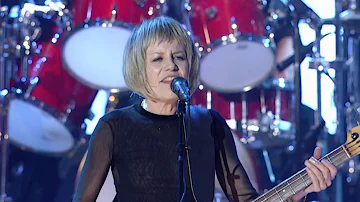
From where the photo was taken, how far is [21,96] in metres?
4.18

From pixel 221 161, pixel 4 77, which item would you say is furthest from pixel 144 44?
pixel 4 77

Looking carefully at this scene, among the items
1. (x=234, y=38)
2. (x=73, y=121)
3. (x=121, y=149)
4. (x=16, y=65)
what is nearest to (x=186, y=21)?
(x=234, y=38)

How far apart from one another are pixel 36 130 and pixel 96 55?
2.38ft

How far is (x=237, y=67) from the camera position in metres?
4.38

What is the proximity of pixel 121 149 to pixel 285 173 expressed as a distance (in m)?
2.87

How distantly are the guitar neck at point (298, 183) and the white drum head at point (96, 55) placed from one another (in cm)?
200

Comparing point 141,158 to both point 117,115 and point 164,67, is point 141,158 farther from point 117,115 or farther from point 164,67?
point 164,67

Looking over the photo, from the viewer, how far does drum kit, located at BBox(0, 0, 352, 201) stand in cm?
413

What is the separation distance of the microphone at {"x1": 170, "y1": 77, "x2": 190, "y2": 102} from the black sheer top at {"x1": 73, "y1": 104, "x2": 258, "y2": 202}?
21 cm

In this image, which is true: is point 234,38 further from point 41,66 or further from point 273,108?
Result: point 41,66

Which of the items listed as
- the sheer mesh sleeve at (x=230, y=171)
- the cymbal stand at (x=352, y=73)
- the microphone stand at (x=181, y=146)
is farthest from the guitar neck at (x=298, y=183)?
the cymbal stand at (x=352, y=73)

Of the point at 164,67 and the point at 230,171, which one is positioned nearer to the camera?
the point at 164,67

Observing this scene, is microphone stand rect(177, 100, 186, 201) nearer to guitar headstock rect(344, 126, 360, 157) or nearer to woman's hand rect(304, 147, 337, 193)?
woman's hand rect(304, 147, 337, 193)

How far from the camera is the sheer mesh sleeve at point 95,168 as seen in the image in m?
2.25
